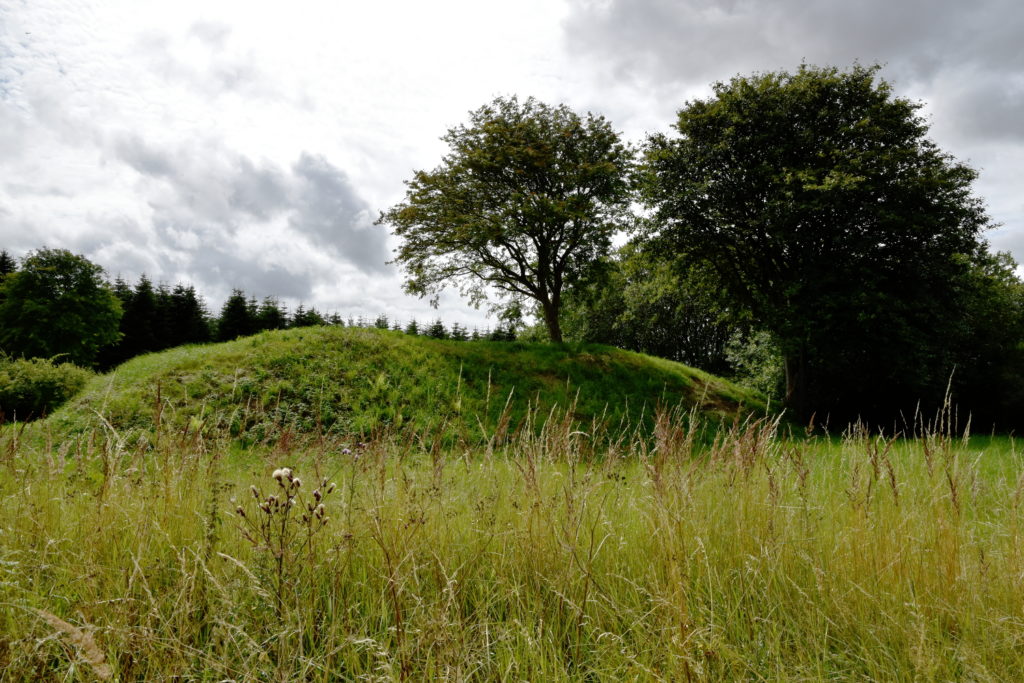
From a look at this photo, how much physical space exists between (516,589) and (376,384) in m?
10.4

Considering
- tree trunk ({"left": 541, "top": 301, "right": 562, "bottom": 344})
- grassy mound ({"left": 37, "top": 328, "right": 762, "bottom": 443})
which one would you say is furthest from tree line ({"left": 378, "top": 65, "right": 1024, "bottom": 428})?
grassy mound ({"left": 37, "top": 328, "right": 762, "bottom": 443})

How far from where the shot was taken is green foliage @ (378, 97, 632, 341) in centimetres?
1773

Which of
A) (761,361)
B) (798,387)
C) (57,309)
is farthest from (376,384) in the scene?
(57,309)

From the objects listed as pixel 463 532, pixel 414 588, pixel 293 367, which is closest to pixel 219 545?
pixel 414 588

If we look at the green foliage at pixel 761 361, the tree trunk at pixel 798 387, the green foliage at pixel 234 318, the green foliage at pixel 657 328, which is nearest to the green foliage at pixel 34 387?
the green foliage at pixel 761 361

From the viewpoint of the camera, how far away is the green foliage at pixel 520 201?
17.7 meters

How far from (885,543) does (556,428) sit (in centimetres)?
208

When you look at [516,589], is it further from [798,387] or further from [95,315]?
[95,315]

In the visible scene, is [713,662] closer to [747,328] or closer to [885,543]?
[885,543]

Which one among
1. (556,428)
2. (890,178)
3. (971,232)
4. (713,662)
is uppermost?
(890,178)

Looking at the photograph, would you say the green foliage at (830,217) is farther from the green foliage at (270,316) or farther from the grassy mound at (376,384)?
the green foliage at (270,316)

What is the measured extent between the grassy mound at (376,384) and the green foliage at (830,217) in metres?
3.87

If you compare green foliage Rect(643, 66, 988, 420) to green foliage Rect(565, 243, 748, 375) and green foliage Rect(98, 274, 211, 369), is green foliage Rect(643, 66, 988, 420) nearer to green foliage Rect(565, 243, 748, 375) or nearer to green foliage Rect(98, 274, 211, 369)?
green foliage Rect(565, 243, 748, 375)

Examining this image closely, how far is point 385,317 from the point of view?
170 feet
